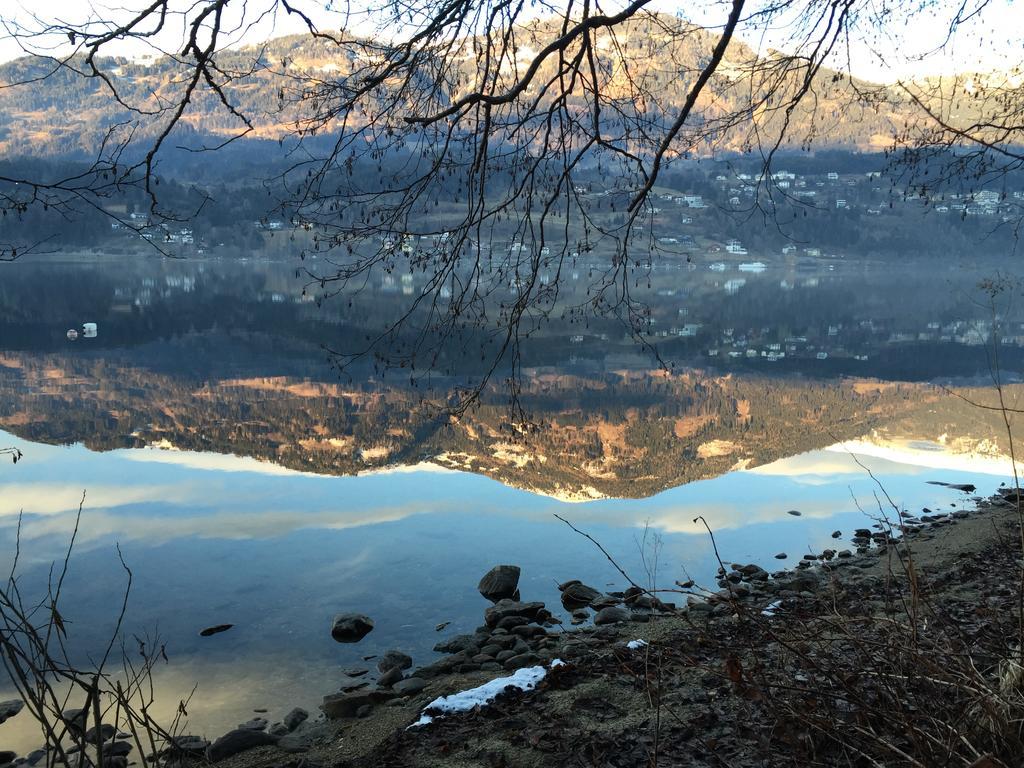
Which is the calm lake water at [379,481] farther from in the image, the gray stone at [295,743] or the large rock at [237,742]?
the gray stone at [295,743]

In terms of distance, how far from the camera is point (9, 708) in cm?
620

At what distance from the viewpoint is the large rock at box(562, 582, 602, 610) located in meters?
8.42

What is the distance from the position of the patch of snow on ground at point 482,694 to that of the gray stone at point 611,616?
190 centimetres

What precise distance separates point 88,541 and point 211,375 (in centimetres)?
1543

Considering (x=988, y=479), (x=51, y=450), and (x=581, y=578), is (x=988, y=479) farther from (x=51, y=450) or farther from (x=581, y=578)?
(x=51, y=450)

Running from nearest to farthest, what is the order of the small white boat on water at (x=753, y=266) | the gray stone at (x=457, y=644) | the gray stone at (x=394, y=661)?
the gray stone at (x=394, y=661), the gray stone at (x=457, y=644), the small white boat on water at (x=753, y=266)

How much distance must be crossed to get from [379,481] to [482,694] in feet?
28.9

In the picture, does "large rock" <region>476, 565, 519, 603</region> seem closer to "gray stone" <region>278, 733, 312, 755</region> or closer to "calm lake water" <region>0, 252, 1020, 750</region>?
"calm lake water" <region>0, 252, 1020, 750</region>

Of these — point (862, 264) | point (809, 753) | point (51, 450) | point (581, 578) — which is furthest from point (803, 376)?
point (862, 264)

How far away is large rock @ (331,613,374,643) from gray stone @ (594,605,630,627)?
89.6 inches

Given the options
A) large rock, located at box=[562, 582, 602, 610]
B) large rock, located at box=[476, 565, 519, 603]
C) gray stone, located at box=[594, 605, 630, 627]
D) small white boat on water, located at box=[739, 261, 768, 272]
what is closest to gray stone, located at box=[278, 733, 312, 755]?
gray stone, located at box=[594, 605, 630, 627]

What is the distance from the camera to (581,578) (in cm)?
941

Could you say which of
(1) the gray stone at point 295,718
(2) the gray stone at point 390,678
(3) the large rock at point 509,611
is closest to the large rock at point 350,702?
(1) the gray stone at point 295,718

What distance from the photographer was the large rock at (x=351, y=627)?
7.80m
